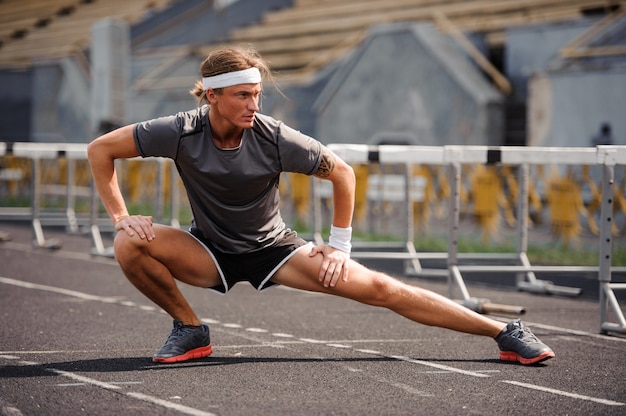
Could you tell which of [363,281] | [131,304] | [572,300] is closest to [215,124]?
[363,281]

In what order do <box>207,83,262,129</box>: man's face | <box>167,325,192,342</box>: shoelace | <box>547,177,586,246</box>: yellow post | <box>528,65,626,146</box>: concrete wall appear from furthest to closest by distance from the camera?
<box>528,65,626,146</box>: concrete wall, <box>547,177,586,246</box>: yellow post, <box>167,325,192,342</box>: shoelace, <box>207,83,262,129</box>: man's face

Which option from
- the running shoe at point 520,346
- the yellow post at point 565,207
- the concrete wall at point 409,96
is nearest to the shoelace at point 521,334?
the running shoe at point 520,346

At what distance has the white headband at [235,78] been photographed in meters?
5.78

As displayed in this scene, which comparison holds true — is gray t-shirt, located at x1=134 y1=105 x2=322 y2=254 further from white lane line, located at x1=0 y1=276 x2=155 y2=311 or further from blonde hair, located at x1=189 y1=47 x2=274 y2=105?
white lane line, located at x1=0 y1=276 x2=155 y2=311

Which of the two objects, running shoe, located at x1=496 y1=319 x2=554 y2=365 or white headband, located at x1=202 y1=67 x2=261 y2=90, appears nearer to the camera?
white headband, located at x1=202 y1=67 x2=261 y2=90

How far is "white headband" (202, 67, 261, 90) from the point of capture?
5.78 m

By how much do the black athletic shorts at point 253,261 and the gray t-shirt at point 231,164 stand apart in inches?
2.2

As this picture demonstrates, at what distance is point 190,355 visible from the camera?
612cm

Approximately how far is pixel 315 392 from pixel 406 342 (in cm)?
177

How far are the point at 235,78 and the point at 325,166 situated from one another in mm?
672

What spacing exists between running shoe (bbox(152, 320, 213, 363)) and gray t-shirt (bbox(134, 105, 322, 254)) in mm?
527

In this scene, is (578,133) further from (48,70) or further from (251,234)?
(48,70)

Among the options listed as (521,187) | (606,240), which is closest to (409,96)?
(521,187)

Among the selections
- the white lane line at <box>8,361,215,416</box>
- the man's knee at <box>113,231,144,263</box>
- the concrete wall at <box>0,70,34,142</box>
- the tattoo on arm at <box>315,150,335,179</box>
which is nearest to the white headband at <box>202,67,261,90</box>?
the tattoo on arm at <box>315,150,335,179</box>
